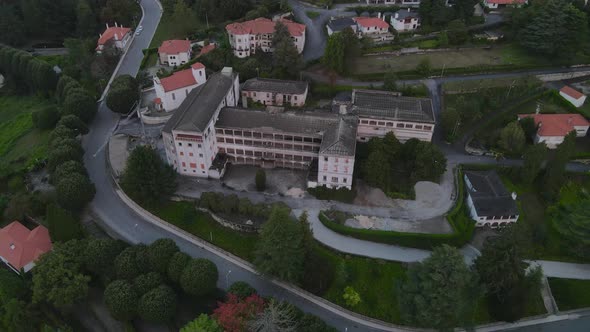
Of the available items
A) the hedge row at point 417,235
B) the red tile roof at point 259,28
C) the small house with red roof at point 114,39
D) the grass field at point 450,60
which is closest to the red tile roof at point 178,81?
the red tile roof at point 259,28

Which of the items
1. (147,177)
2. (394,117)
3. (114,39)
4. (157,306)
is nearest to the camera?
(157,306)

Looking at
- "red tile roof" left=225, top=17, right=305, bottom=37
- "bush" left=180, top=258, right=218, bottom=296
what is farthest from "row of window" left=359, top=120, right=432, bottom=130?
"bush" left=180, top=258, right=218, bottom=296

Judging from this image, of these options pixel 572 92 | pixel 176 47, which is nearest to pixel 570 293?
pixel 572 92

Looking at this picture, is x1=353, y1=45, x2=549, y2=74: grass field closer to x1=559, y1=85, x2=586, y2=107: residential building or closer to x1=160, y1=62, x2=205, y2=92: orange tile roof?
x1=559, y1=85, x2=586, y2=107: residential building

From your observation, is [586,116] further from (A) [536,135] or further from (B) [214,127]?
(B) [214,127]

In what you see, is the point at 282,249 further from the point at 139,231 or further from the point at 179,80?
the point at 179,80
